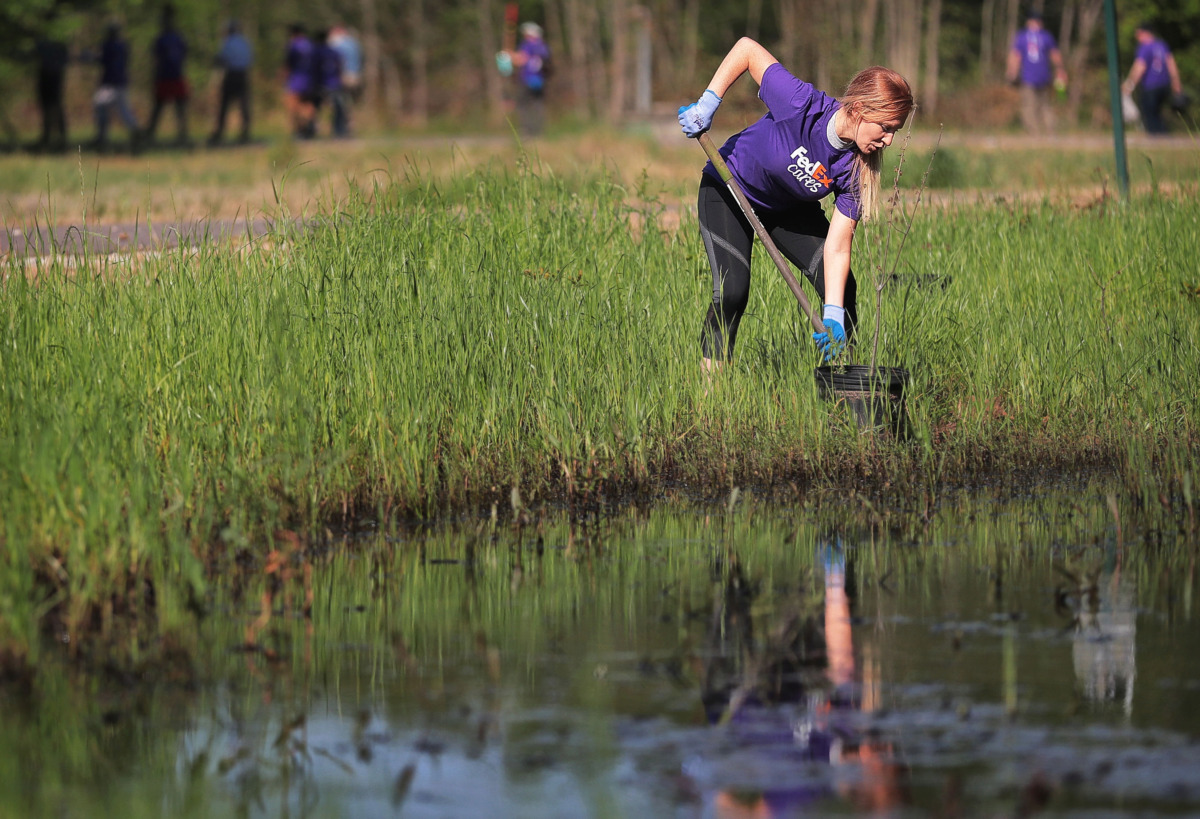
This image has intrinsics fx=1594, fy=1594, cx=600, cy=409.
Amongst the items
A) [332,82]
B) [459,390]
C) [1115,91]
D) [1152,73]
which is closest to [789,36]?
[1152,73]

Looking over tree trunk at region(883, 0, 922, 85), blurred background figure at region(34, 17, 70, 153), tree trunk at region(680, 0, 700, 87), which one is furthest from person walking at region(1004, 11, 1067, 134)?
blurred background figure at region(34, 17, 70, 153)

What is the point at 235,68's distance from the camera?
82.7 feet

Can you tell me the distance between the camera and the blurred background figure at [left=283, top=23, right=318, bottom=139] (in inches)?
993

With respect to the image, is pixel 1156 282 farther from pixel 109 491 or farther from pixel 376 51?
pixel 376 51

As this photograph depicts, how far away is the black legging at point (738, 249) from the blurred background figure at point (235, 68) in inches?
770

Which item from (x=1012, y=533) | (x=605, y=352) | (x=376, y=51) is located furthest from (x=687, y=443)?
(x=376, y=51)

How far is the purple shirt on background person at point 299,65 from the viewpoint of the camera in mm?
25219

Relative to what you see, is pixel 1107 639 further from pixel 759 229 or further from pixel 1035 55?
pixel 1035 55

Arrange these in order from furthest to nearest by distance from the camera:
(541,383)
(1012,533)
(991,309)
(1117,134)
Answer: (1117,134)
(991,309)
(541,383)
(1012,533)

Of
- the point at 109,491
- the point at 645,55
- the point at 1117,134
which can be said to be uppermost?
the point at 645,55

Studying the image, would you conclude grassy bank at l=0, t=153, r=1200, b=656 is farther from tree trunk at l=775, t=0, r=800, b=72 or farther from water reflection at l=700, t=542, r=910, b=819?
tree trunk at l=775, t=0, r=800, b=72

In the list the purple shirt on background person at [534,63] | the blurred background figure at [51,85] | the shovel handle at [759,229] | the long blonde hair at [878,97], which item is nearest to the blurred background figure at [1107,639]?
the shovel handle at [759,229]

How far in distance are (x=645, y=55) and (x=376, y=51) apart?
13.2 meters

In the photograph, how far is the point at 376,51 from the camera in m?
39.2
